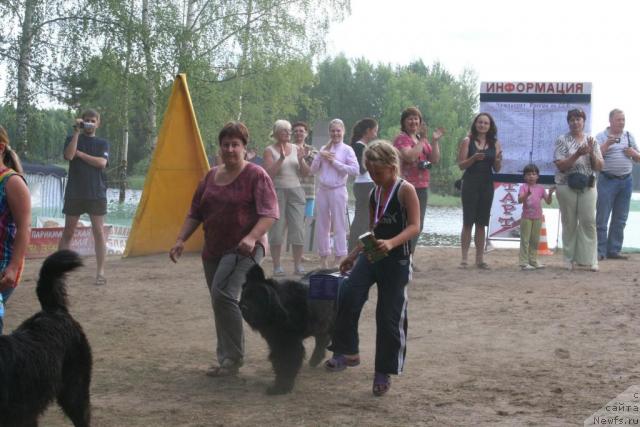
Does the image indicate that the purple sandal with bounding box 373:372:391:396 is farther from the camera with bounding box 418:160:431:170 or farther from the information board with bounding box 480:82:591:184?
the information board with bounding box 480:82:591:184

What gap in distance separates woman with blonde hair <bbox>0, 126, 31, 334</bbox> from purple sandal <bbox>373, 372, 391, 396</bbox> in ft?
7.90

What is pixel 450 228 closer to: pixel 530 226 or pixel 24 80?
pixel 530 226

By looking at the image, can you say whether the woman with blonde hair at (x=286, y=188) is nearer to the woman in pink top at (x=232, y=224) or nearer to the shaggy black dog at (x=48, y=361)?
the woman in pink top at (x=232, y=224)

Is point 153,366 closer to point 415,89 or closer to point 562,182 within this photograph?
point 562,182

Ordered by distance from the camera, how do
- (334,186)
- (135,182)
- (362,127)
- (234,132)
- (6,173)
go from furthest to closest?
1. (135,182)
2. (362,127)
3. (334,186)
4. (234,132)
5. (6,173)

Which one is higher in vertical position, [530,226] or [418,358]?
[530,226]

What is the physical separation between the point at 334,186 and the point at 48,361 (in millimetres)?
7036

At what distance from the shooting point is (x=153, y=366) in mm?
6652

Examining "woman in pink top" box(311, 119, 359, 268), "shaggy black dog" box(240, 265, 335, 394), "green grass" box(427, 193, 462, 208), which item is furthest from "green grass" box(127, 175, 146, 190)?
"shaggy black dog" box(240, 265, 335, 394)

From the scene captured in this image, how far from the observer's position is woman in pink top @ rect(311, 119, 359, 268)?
35.7 feet

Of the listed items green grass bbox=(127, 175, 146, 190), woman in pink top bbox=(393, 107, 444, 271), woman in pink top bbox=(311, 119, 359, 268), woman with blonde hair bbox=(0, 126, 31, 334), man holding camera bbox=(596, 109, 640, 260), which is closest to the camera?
woman with blonde hair bbox=(0, 126, 31, 334)

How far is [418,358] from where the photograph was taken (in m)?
6.83

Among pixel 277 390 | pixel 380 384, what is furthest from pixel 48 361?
pixel 380 384

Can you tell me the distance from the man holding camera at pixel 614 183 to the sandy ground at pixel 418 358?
233cm
